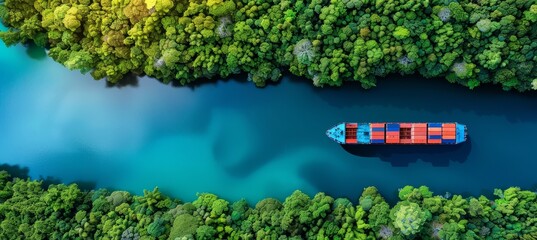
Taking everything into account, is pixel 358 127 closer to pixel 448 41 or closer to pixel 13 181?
pixel 448 41

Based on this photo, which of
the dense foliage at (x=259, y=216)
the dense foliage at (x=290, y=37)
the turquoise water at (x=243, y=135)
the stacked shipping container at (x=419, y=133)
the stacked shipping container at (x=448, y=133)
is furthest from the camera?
the turquoise water at (x=243, y=135)

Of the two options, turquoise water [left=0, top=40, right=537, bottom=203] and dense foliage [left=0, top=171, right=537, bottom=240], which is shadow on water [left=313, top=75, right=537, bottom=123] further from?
dense foliage [left=0, top=171, right=537, bottom=240]

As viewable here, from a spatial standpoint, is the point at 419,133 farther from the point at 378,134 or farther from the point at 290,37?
the point at 290,37

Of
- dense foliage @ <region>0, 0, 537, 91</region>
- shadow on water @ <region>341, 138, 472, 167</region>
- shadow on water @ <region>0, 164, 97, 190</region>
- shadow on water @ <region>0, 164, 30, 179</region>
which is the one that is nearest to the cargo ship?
shadow on water @ <region>341, 138, 472, 167</region>

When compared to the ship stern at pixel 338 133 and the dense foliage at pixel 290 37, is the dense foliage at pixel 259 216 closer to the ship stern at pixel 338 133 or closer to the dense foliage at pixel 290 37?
the ship stern at pixel 338 133

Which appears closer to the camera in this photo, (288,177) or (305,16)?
(305,16)

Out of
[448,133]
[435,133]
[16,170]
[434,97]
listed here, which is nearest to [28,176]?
[16,170]

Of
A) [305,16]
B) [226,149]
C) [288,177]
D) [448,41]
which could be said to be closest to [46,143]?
[226,149]

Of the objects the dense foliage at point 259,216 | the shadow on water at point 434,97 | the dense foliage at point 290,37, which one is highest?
the dense foliage at point 290,37

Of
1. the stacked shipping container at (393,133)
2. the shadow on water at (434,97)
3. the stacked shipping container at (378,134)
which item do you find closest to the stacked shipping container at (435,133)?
the shadow on water at (434,97)
